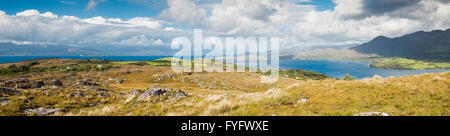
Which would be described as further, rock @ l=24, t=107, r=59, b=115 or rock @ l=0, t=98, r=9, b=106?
rock @ l=0, t=98, r=9, b=106

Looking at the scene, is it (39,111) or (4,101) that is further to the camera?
(4,101)

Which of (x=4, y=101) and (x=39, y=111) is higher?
(x=4, y=101)

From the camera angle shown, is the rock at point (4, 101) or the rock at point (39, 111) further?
the rock at point (4, 101)

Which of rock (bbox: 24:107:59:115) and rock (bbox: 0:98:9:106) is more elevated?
rock (bbox: 0:98:9:106)

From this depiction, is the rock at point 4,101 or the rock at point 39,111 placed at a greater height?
the rock at point 4,101
